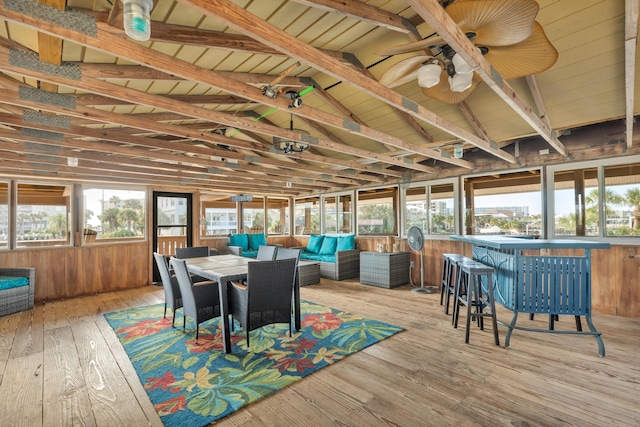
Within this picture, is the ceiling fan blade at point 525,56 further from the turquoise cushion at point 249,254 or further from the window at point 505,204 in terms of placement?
the turquoise cushion at point 249,254

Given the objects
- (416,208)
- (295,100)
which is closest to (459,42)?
(295,100)

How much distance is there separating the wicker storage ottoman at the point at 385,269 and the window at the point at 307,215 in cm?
289

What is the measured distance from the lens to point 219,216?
854 cm

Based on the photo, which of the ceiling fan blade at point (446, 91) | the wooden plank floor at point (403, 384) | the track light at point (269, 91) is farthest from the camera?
the ceiling fan blade at point (446, 91)

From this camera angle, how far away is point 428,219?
6.19 metres

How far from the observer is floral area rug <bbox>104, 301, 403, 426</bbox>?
2160 millimetres

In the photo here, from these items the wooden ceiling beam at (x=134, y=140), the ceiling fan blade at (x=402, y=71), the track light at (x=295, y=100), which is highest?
the ceiling fan blade at (x=402, y=71)

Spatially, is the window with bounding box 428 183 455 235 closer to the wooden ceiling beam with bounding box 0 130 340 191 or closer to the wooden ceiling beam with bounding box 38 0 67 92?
the wooden ceiling beam with bounding box 0 130 340 191

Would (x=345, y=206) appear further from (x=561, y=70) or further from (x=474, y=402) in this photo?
(x=474, y=402)

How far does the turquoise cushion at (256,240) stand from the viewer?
8.15 meters

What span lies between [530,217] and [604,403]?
11.3 feet

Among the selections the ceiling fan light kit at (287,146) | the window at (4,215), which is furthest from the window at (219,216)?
the ceiling fan light kit at (287,146)

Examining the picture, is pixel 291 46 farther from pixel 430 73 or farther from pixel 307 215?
pixel 307 215

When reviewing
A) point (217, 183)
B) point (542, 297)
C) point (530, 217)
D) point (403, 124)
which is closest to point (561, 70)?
point (403, 124)
